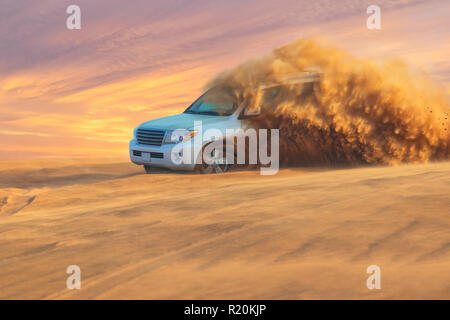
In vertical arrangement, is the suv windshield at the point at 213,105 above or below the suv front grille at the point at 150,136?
above

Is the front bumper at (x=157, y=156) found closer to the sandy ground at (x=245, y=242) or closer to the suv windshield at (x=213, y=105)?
the suv windshield at (x=213, y=105)

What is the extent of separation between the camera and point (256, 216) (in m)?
5.45

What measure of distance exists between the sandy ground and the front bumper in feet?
8.90

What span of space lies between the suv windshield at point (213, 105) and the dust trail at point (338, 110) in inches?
9.4

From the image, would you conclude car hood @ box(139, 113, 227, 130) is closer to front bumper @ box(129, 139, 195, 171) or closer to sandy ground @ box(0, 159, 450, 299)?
front bumper @ box(129, 139, 195, 171)

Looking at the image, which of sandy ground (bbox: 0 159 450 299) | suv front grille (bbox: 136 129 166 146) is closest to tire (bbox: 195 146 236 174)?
suv front grille (bbox: 136 129 166 146)

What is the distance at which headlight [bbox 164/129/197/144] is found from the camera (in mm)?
10219

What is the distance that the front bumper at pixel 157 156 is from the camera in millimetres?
10281

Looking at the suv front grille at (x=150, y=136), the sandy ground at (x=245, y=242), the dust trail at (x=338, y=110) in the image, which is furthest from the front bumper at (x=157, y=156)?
the sandy ground at (x=245, y=242)
